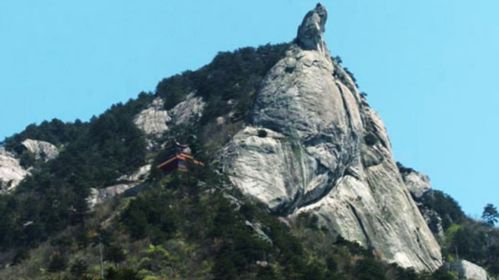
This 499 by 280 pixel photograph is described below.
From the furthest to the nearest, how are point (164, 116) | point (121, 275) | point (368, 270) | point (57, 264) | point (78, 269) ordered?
1. point (164, 116)
2. point (368, 270)
3. point (57, 264)
4. point (78, 269)
5. point (121, 275)

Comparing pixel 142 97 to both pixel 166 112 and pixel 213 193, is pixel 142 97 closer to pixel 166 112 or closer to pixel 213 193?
pixel 166 112

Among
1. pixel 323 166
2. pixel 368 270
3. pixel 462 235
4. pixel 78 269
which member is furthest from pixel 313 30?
pixel 78 269

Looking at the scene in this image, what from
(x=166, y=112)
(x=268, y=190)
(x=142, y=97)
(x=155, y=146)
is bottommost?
(x=268, y=190)

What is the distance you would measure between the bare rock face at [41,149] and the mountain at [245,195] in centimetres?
53

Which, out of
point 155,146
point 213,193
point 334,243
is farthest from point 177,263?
point 155,146

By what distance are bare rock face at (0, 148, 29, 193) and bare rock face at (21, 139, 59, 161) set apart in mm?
3643

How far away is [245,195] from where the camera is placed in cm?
10612

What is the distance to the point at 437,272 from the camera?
10869cm

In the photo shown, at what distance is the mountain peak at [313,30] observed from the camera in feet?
438

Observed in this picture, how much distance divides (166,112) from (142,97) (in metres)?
20.4

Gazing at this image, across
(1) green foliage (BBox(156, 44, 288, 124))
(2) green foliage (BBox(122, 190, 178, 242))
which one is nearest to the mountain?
(2) green foliage (BBox(122, 190, 178, 242))

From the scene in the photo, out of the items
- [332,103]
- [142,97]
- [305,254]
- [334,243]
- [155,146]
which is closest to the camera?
[305,254]

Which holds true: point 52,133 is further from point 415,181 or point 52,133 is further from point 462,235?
point 462,235

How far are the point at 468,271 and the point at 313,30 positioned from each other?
4024 cm
